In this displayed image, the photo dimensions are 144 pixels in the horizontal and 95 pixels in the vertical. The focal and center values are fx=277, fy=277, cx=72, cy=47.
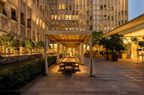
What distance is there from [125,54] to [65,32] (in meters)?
36.3

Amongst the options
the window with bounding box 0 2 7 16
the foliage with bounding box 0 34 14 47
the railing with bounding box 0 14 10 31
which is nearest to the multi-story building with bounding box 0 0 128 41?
the window with bounding box 0 2 7 16

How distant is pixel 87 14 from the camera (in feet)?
378

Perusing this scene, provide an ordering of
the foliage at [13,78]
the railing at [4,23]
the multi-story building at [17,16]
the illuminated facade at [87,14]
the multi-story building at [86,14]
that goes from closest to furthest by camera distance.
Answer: the foliage at [13,78]
the railing at [4,23]
the multi-story building at [17,16]
the multi-story building at [86,14]
the illuminated facade at [87,14]

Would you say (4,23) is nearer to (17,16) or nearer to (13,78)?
(17,16)

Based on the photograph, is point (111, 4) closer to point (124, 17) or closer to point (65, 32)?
point (124, 17)

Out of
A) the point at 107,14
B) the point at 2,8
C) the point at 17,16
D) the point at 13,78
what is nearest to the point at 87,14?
the point at 107,14

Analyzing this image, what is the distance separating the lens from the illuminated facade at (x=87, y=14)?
112 meters

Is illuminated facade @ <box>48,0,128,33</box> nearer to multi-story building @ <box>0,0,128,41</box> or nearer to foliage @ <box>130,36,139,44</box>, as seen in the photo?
multi-story building @ <box>0,0,128,41</box>

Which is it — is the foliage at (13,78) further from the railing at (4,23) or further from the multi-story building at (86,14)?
the multi-story building at (86,14)

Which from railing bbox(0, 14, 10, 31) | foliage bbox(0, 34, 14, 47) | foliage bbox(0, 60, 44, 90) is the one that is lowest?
foliage bbox(0, 60, 44, 90)

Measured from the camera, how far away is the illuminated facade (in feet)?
368

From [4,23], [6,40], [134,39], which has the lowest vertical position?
[6,40]

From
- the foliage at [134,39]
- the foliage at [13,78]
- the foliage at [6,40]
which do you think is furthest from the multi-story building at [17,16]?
the foliage at [13,78]

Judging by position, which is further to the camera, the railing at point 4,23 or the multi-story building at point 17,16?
the multi-story building at point 17,16
